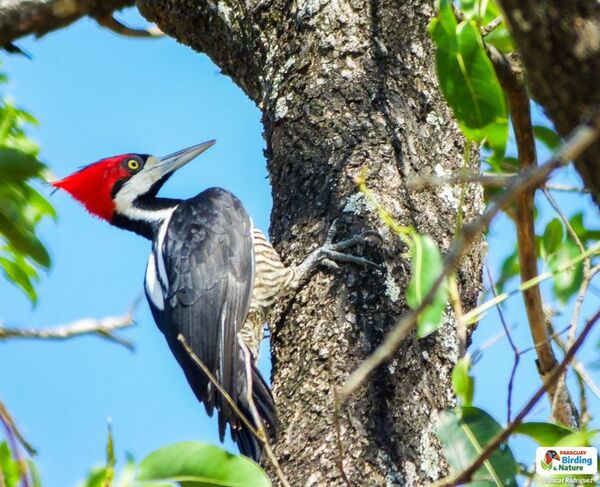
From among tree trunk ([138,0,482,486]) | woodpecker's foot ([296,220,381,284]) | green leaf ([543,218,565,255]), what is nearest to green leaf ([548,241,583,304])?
green leaf ([543,218,565,255])

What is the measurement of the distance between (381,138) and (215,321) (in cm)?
113

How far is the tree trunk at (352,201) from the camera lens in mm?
2498

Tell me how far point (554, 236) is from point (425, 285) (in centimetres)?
157

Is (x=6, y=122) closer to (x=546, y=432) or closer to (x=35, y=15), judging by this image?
(x=35, y=15)

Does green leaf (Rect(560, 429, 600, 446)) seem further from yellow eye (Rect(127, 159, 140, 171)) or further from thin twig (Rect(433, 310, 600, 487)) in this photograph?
yellow eye (Rect(127, 159, 140, 171))

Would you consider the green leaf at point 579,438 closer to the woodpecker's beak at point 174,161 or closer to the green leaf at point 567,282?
the green leaf at point 567,282

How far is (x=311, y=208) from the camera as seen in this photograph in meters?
3.00

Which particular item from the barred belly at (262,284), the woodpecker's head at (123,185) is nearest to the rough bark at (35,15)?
the barred belly at (262,284)

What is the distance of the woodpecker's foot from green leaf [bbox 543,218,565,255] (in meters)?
0.79

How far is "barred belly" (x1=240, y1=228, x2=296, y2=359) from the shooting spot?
3123 millimetres

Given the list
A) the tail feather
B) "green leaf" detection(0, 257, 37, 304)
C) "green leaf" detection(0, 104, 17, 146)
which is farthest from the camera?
the tail feather

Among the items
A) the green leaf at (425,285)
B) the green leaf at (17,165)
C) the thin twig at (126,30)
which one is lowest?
the green leaf at (425,285)

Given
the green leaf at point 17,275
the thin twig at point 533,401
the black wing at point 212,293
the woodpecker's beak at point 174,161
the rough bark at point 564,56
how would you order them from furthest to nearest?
the woodpecker's beak at point 174,161
the black wing at point 212,293
the green leaf at point 17,275
the thin twig at point 533,401
the rough bark at point 564,56

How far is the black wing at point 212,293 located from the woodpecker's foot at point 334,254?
48 cm
